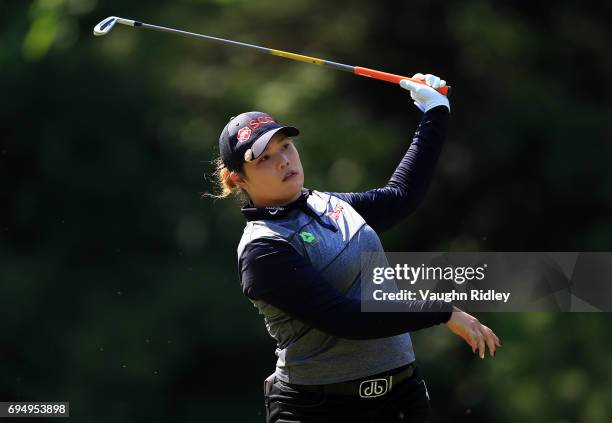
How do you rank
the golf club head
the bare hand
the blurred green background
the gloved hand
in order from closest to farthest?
the bare hand < the gloved hand < the golf club head < the blurred green background

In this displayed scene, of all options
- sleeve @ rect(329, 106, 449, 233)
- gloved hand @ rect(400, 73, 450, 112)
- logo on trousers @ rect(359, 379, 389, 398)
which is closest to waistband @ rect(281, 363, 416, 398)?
logo on trousers @ rect(359, 379, 389, 398)

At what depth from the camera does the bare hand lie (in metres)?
3.68

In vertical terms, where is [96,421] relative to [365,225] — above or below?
below

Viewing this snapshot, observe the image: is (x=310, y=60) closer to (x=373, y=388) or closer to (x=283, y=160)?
(x=283, y=160)

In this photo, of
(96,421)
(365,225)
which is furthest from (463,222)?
(365,225)

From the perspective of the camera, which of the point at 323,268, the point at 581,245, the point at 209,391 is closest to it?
the point at 323,268

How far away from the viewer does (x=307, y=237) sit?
3.85 meters

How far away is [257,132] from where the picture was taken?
397 centimetres

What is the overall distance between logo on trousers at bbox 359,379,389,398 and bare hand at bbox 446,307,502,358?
1.02 feet

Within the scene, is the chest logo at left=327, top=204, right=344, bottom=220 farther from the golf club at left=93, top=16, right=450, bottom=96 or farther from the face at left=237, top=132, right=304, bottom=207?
the golf club at left=93, top=16, right=450, bottom=96

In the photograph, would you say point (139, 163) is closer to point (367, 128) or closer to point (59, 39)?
point (59, 39)

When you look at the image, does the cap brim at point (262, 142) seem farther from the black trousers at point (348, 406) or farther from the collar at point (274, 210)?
the black trousers at point (348, 406)

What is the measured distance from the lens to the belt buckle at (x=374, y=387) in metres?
3.89

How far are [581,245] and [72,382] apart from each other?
13.4ft
